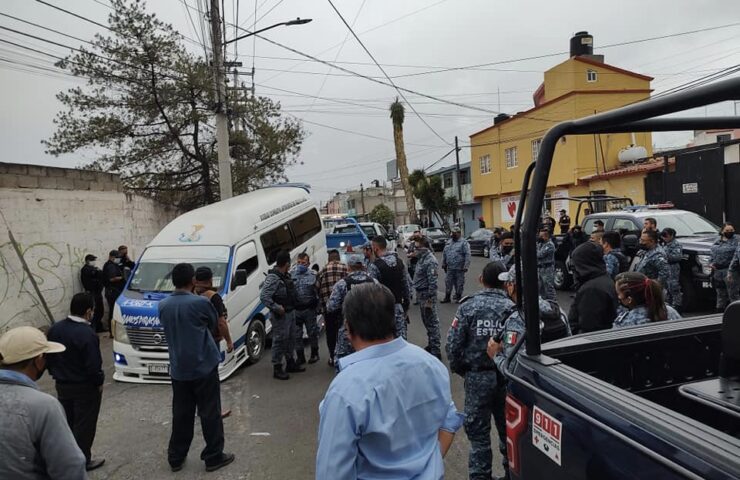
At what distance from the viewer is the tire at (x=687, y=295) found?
8.43 meters

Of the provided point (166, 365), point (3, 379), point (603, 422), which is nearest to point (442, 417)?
point (603, 422)

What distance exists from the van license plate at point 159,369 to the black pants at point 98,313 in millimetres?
4984

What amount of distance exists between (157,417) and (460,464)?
3.76m

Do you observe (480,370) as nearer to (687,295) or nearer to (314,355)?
(314,355)

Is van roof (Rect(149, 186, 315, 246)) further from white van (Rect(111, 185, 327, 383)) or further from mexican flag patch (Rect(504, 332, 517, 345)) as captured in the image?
mexican flag patch (Rect(504, 332, 517, 345))

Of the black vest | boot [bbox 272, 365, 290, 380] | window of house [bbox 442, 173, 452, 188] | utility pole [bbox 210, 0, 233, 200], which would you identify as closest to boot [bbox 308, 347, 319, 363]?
boot [bbox 272, 365, 290, 380]

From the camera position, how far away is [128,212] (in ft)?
42.3

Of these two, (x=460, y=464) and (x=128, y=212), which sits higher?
(x=128, y=212)

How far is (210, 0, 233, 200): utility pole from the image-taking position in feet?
41.7

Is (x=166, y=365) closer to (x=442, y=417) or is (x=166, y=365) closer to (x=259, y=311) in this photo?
(x=259, y=311)

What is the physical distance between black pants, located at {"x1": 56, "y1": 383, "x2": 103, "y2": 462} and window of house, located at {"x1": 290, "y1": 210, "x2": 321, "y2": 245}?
6538 millimetres

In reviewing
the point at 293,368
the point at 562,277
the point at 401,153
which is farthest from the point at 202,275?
the point at 401,153

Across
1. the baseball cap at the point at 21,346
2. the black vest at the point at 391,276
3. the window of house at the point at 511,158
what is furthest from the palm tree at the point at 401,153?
the baseball cap at the point at 21,346

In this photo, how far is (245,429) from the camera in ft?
17.2
